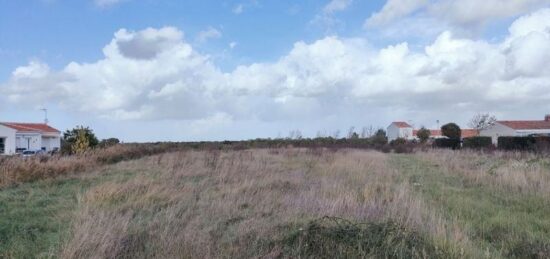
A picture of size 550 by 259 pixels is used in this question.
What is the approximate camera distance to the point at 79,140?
84.7 ft

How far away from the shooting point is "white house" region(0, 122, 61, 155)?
52562 mm

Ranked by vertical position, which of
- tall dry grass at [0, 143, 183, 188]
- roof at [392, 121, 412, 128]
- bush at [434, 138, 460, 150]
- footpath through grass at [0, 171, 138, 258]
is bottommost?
footpath through grass at [0, 171, 138, 258]

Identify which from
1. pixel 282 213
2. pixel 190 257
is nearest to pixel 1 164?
pixel 282 213

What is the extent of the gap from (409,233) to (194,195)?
5.15 m

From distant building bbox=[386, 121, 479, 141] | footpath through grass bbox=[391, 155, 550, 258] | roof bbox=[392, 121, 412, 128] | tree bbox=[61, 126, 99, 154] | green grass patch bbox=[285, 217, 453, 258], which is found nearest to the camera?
green grass patch bbox=[285, 217, 453, 258]

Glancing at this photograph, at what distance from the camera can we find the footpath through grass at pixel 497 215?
5.75 metres

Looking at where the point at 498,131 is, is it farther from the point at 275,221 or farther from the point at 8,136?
the point at 275,221

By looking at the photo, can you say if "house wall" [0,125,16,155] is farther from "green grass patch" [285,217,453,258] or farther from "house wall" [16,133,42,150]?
"green grass patch" [285,217,453,258]

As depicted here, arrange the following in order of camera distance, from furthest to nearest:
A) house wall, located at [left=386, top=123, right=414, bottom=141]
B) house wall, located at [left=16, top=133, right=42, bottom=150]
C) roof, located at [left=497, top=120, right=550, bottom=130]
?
house wall, located at [left=386, top=123, right=414, bottom=141] → roof, located at [left=497, top=120, right=550, bottom=130] → house wall, located at [left=16, top=133, right=42, bottom=150]

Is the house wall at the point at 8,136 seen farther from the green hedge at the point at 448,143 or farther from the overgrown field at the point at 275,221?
the overgrown field at the point at 275,221

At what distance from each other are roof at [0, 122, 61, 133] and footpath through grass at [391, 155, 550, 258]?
5527cm

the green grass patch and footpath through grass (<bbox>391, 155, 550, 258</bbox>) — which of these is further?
footpath through grass (<bbox>391, 155, 550, 258</bbox>)

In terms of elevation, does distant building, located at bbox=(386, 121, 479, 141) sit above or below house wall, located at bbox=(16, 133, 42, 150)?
above

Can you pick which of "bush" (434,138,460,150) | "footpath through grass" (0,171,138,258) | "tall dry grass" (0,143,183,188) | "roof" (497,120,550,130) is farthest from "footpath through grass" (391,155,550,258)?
"roof" (497,120,550,130)
